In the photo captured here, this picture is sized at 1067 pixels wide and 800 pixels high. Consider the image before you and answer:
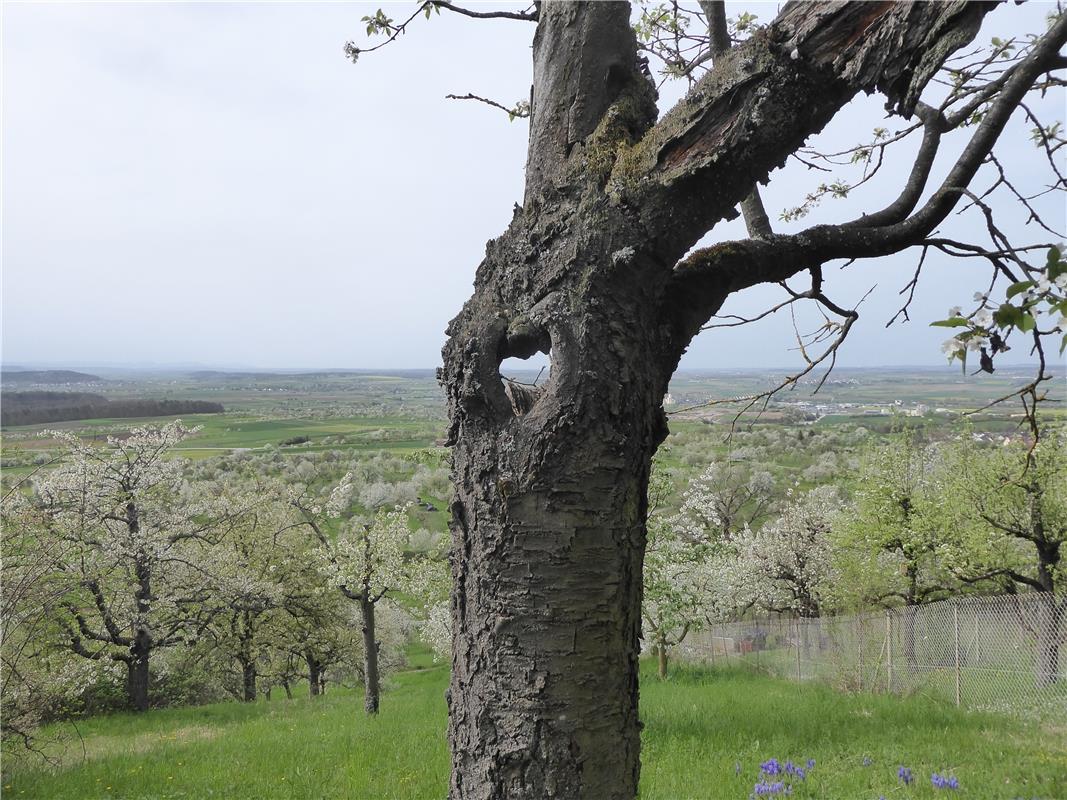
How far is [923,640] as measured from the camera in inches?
448

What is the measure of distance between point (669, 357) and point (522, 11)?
1761mm

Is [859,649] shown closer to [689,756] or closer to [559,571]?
[689,756]

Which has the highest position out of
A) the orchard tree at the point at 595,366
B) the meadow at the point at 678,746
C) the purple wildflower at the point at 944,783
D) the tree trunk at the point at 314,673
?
the orchard tree at the point at 595,366

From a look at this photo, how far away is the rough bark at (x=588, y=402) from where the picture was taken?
1637 mm

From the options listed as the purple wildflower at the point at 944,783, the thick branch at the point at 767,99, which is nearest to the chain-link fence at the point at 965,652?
A: the purple wildflower at the point at 944,783

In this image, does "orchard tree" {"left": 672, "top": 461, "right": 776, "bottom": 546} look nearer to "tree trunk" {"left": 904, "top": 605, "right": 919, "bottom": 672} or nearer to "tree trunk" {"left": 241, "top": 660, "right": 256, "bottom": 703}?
"tree trunk" {"left": 904, "top": 605, "right": 919, "bottom": 672}

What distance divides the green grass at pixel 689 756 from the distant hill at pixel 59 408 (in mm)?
26807

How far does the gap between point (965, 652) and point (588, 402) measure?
41.2 feet

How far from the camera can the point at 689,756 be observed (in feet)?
20.2

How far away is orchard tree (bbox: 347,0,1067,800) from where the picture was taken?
163cm

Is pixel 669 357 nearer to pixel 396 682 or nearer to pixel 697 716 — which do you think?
pixel 697 716

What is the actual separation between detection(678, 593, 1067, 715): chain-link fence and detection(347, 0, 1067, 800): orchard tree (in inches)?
412

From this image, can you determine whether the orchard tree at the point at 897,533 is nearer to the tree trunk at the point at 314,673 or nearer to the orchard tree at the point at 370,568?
the orchard tree at the point at 370,568

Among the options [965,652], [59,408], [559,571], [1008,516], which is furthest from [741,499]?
[59,408]
